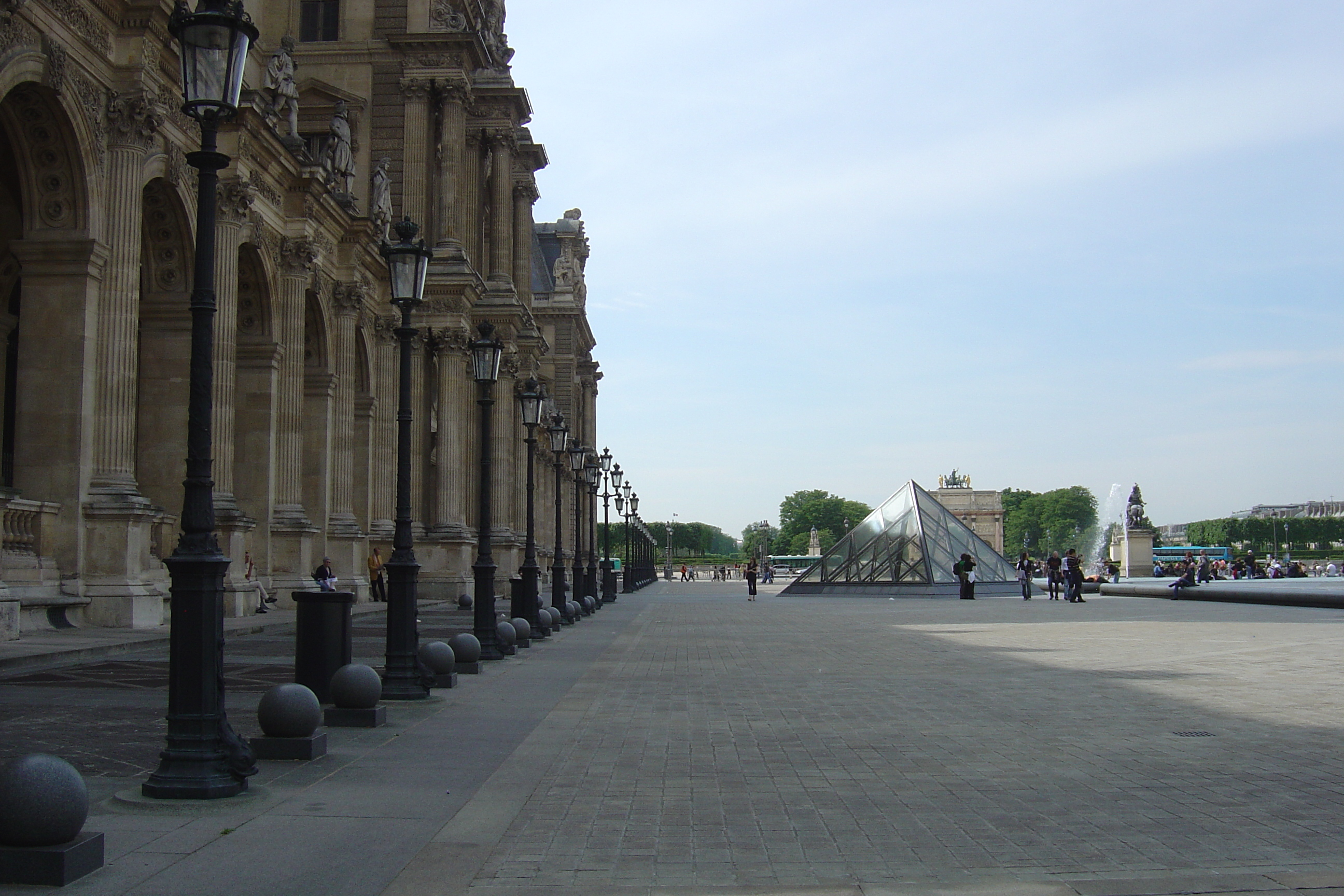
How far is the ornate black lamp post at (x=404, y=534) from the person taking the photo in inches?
500

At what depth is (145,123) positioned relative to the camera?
21.1 metres

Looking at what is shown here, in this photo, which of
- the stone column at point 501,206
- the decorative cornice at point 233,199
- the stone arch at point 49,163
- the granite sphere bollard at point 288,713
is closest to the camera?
the granite sphere bollard at point 288,713

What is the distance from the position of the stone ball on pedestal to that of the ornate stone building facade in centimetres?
613

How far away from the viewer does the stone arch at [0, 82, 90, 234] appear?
19.2m

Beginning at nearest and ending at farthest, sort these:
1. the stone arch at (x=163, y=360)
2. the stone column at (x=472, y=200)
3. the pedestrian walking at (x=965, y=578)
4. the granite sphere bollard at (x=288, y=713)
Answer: the granite sphere bollard at (x=288, y=713) < the stone arch at (x=163, y=360) < the stone column at (x=472, y=200) < the pedestrian walking at (x=965, y=578)

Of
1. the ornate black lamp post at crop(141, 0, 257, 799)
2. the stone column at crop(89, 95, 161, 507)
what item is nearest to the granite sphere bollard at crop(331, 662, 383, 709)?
the ornate black lamp post at crop(141, 0, 257, 799)

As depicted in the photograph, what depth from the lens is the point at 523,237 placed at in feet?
173

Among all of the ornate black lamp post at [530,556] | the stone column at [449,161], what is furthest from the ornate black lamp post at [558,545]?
the stone column at [449,161]

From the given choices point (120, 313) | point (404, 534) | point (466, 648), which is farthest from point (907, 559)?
point (404, 534)

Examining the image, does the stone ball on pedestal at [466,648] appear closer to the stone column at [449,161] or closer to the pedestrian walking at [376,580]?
the pedestrian walking at [376,580]

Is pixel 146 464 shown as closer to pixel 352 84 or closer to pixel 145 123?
pixel 145 123

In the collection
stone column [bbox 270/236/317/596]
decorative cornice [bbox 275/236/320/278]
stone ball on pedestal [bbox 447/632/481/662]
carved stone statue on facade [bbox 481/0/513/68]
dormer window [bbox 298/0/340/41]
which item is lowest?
stone ball on pedestal [bbox 447/632/481/662]

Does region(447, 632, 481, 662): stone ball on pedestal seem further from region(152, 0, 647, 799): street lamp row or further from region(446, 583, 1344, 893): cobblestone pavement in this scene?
region(152, 0, 647, 799): street lamp row

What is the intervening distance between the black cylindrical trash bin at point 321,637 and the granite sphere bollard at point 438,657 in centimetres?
245
